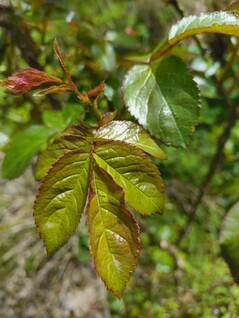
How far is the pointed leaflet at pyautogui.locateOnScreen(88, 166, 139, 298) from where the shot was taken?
60cm

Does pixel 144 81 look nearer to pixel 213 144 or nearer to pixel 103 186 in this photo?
pixel 103 186

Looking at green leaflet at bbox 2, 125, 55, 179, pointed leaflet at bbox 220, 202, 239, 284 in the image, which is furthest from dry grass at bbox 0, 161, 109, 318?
green leaflet at bbox 2, 125, 55, 179

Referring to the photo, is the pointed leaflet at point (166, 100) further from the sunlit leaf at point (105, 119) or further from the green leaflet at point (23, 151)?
the green leaflet at point (23, 151)

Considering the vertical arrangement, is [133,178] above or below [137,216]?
above

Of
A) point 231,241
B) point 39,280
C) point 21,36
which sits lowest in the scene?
point 39,280

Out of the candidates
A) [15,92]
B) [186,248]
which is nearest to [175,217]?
[186,248]

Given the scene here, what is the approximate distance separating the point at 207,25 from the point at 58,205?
40cm

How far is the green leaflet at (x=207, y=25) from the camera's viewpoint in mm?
611

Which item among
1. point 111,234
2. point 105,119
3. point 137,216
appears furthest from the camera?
point 137,216

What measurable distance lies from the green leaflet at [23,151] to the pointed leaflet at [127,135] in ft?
0.94

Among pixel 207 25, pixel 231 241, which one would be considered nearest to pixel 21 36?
pixel 207 25

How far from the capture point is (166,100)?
754mm

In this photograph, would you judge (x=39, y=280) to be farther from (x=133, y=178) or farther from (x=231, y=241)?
(x=133, y=178)

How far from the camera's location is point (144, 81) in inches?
31.4
